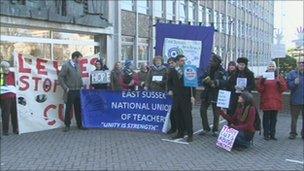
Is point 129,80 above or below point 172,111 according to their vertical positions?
above

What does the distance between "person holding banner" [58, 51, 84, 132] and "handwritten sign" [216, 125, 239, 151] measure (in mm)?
3932

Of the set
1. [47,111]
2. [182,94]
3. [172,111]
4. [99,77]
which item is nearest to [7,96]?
[47,111]

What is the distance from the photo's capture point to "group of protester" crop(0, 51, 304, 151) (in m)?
11.1

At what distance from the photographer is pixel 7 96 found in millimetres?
12422

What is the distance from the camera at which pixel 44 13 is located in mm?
18844

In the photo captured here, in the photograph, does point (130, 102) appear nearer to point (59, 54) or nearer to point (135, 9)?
point (59, 54)

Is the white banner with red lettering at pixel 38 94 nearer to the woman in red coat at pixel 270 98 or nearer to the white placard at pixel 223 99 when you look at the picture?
the white placard at pixel 223 99

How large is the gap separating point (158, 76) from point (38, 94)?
2815mm

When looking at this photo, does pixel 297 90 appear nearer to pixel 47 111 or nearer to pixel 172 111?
pixel 172 111

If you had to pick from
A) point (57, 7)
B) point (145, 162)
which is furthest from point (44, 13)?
point (145, 162)

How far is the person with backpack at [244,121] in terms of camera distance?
35.4 feet

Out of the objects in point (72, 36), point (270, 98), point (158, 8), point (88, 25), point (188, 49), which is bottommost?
point (270, 98)

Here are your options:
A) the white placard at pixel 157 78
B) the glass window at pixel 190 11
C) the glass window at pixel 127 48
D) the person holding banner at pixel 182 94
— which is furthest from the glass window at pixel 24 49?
the glass window at pixel 190 11

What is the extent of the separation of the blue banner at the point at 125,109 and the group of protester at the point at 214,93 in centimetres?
26
